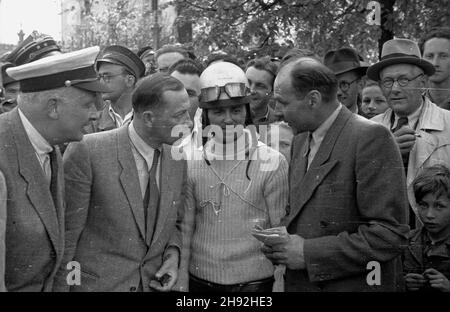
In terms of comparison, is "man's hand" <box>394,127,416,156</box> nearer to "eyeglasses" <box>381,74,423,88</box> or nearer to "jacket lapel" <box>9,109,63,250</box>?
"eyeglasses" <box>381,74,423,88</box>

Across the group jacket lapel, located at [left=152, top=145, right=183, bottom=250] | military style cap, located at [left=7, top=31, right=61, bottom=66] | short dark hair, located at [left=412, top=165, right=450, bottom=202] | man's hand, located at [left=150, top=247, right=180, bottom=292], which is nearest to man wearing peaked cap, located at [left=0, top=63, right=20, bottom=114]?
military style cap, located at [left=7, top=31, right=61, bottom=66]

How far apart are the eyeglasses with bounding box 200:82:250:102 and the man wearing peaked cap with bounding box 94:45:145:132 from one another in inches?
56.9

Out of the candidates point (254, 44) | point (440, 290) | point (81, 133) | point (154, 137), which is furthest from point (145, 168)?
point (254, 44)

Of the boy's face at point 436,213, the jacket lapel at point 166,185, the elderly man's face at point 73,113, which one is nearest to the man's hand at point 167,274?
the jacket lapel at point 166,185

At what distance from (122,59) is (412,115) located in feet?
8.09

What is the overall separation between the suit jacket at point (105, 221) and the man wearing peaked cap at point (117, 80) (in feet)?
5.78

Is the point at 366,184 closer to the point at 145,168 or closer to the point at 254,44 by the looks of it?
the point at 145,168

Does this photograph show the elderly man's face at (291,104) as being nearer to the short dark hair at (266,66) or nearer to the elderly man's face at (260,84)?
the elderly man's face at (260,84)

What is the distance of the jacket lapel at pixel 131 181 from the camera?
11.9ft

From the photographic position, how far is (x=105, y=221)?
360cm

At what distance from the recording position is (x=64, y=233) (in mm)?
3479

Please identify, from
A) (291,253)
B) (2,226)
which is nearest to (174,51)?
(291,253)

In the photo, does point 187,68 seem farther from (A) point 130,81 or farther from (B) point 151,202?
(B) point 151,202
